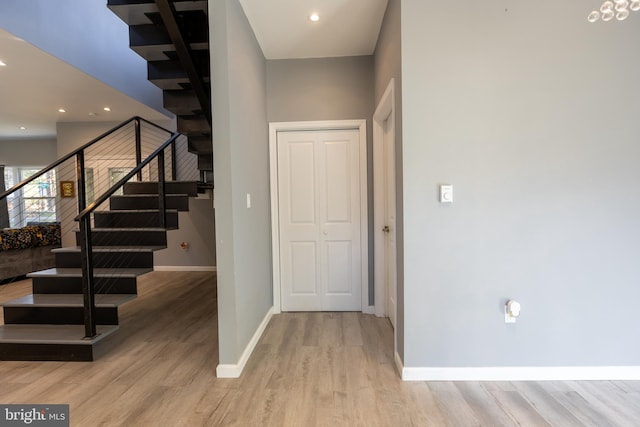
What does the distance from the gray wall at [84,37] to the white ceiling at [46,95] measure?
0.30 feet

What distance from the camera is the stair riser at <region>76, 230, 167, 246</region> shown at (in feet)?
9.77

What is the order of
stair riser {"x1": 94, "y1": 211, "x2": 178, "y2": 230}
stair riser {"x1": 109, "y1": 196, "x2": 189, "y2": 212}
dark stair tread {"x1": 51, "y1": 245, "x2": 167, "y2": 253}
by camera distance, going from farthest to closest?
Answer: 1. stair riser {"x1": 109, "y1": 196, "x2": 189, "y2": 212}
2. stair riser {"x1": 94, "y1": 211, "x2": 178, "y2": 230}
3. dark stair tread {"x1": 51, "y1": 245, "x2": 167, "y2": 253}

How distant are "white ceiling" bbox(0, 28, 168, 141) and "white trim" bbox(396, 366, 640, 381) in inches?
175

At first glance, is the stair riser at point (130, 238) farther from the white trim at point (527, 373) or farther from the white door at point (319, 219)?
the white trim at point (527, 373)

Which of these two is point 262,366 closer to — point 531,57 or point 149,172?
point 531,57

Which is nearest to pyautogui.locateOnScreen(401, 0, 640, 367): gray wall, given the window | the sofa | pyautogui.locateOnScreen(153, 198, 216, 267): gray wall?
pyautogui.locateOnScreen(153, 198, 216, 267): gray wall

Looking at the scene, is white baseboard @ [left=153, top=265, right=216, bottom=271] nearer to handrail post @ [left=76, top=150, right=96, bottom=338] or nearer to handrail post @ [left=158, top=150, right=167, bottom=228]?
handrail post @ [left=158, top=150, right=167, bottom=228]

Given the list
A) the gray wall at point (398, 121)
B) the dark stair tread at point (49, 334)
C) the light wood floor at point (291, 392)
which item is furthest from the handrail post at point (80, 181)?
the gray wall at point (398, 121)

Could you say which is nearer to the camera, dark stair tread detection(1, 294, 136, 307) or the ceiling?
the ceiling

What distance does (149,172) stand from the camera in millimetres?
4852

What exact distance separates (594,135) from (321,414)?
2.41 m

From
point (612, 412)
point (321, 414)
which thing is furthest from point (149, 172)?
point (612, 412)

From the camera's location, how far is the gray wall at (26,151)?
A: 6.52m

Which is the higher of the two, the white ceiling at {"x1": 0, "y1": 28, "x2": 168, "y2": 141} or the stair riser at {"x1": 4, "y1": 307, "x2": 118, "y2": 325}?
the white ceiling at {"x1": 0, "y1": 28, "x2": 168, "y2": 141}
